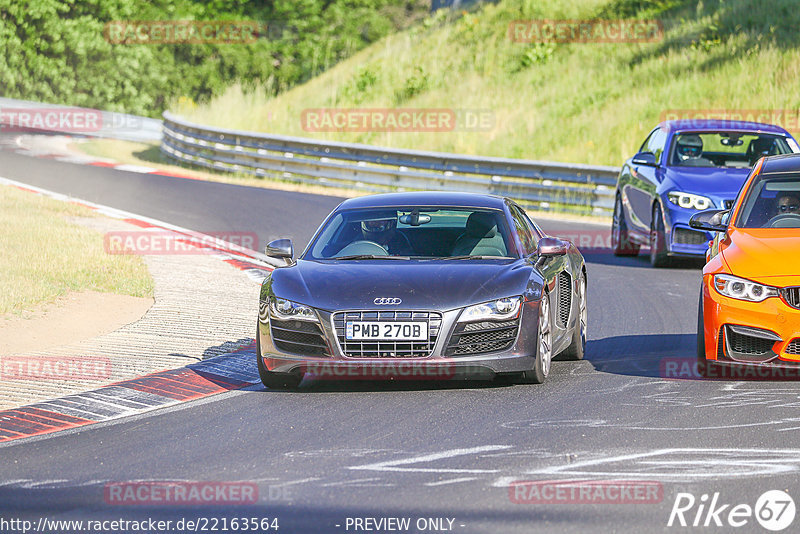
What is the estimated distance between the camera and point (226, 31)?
6781 centimetres

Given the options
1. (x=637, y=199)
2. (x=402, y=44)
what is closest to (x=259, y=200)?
(x=637, y=199)

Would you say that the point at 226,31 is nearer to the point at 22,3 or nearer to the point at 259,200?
the point at 22,3

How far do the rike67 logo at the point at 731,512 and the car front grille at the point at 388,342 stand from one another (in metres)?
2.83

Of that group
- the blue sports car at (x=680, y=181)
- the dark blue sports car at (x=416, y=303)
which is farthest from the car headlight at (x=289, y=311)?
the blue sports car at (x=680, y=181)

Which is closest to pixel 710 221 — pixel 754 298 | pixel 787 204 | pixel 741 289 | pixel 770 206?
pixel 770 206

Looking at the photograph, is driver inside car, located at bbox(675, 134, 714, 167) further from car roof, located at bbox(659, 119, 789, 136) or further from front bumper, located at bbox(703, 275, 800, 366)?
front bumper, located at bbox(703, 275, 800, 366)

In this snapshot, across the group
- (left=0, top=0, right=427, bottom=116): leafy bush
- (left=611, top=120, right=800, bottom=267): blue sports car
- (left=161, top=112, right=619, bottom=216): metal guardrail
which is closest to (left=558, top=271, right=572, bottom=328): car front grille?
(left=611, top=120, right=800, bottom=267): blue sports car

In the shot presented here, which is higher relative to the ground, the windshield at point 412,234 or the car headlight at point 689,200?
the windshield at point 412,234

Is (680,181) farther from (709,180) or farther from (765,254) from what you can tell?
(765,254)

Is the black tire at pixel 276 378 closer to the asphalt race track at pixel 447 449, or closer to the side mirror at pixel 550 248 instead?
the asphalt race track at pixel 447 449

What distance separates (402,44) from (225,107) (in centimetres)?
1111

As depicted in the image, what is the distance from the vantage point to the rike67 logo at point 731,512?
5.73m

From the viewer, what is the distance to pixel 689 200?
52.0 feet

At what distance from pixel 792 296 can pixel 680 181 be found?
7.33 metres
